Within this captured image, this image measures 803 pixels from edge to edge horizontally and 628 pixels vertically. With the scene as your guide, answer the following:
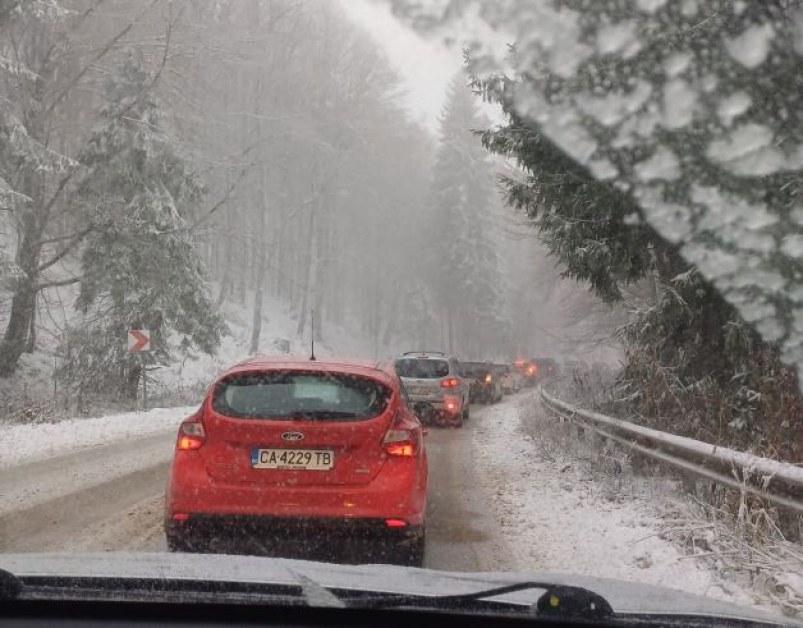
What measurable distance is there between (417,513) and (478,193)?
51167 millimetres

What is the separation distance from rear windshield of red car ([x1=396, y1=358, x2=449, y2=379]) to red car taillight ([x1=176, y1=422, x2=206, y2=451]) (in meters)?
12.9

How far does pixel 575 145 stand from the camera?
10461mm

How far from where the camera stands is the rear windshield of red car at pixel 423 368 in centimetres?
1809

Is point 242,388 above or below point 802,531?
above

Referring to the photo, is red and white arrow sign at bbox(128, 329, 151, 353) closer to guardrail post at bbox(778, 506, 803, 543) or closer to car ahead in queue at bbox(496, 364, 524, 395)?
guardrail post at bbox(778, 506, 803, 543)

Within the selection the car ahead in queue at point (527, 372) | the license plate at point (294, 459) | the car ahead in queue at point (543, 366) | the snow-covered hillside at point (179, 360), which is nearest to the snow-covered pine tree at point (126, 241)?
the snow-covered hillside at point (179, 360)

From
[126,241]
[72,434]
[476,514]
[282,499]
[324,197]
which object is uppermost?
[324,197]

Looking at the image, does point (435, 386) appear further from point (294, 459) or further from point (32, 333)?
point (294, 459)

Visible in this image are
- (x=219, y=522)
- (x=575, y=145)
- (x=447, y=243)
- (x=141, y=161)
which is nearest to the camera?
(x=219, y=522)

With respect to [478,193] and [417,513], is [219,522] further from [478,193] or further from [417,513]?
[478,193]

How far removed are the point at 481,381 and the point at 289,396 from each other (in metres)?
22.4

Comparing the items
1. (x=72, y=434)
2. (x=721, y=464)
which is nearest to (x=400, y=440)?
(x=721, y=464)

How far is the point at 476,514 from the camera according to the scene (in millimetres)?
8008

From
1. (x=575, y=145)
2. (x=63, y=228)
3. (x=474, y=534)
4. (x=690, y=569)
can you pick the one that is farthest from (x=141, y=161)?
(x=690, y=569)
